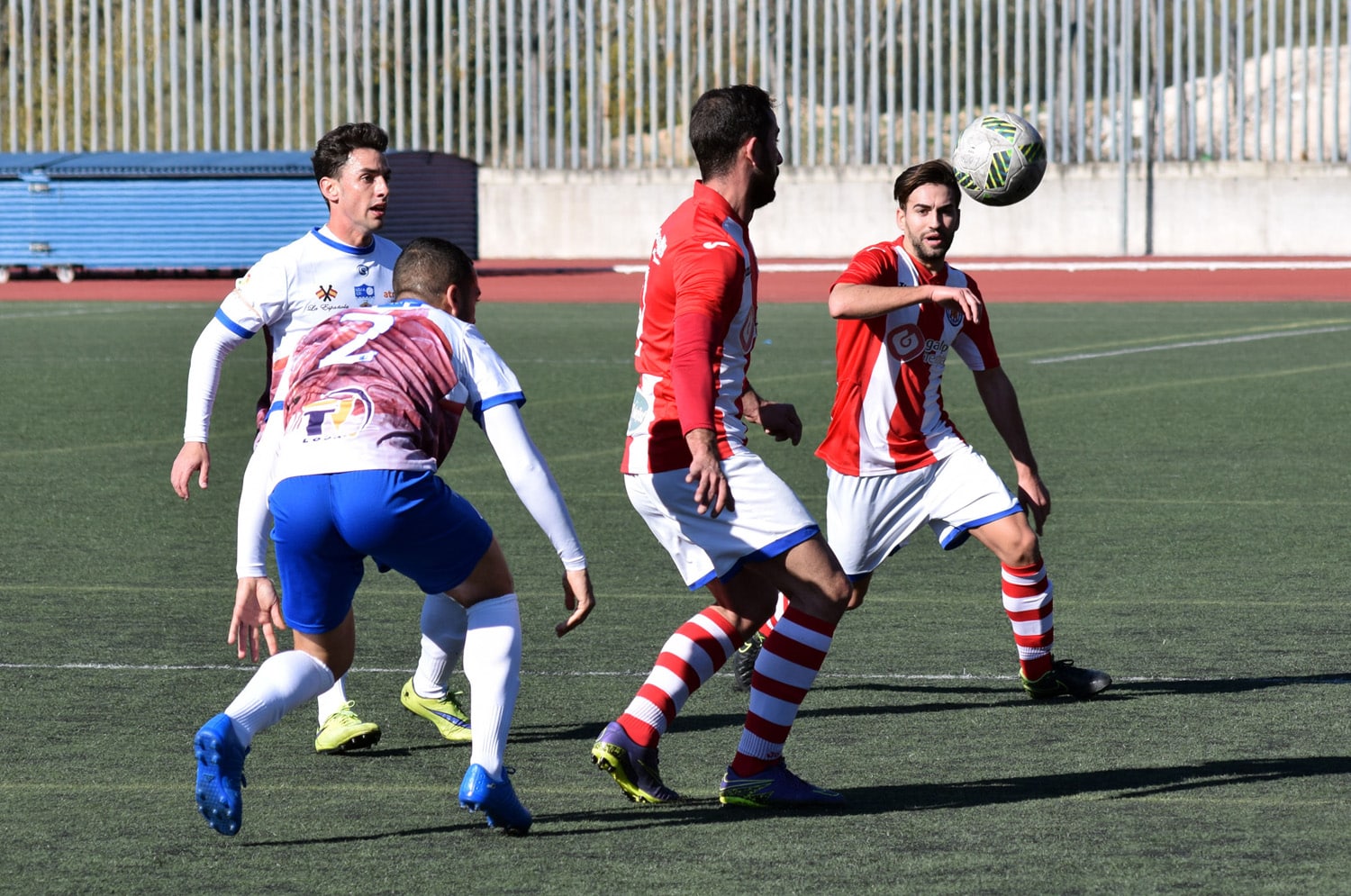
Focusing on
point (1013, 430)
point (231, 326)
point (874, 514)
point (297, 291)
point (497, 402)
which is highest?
point (297, 291)

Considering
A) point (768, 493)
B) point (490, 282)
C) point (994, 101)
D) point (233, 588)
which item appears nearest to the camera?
point (768, 493)

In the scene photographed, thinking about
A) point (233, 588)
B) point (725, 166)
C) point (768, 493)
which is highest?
point (725, 166)

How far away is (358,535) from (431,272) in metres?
0.73

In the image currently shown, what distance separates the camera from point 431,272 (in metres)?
5.24

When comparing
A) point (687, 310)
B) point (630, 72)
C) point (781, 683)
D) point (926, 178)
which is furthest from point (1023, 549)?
point (630, 72)

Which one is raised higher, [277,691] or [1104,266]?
[1104,266]

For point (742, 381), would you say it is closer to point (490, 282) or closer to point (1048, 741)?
point (1048, 741)

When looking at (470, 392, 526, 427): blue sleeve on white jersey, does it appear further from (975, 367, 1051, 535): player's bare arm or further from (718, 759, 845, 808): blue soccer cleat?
(975, 367, 1051, 535): player's bare arm

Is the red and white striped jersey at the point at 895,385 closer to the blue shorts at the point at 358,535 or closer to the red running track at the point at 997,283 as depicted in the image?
the blue shorts at the point at 358,535

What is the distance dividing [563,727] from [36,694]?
1.81m

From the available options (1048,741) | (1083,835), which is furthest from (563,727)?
(1083,835)

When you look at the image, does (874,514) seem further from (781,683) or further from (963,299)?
(781,683)

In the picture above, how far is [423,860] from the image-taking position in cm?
495

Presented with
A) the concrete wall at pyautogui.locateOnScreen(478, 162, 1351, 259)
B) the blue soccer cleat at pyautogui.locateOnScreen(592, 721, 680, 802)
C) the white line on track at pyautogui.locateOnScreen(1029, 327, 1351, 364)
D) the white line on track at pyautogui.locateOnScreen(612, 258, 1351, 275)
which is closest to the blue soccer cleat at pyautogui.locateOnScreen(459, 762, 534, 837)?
the blue soccer cleat at pyautogui.locateOnScreen(592, 721, 680, 802)
